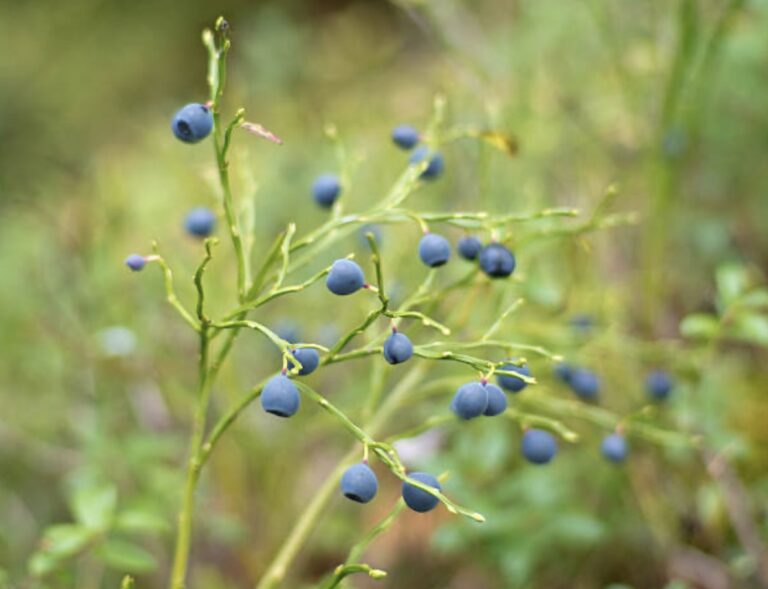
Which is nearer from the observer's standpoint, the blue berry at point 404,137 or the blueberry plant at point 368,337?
the blueberry plant at point 368,337

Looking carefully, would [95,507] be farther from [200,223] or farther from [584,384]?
[584,384]

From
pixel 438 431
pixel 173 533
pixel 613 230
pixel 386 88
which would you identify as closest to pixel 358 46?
pixel 386 88

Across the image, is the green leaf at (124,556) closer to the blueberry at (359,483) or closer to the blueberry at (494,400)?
the blueberry at (359,483)

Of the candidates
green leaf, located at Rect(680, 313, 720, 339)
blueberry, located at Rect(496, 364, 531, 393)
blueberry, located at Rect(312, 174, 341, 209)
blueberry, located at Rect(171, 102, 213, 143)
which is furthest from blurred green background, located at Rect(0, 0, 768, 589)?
blueberry, located at Rect(496, 364, 531, 393)

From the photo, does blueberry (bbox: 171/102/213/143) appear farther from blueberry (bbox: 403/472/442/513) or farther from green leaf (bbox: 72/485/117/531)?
green leaf (bbox: 72/485/117/531)

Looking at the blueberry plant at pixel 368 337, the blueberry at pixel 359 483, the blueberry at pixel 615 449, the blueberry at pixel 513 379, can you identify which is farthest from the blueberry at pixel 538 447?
the blueberry at pixel 359 483

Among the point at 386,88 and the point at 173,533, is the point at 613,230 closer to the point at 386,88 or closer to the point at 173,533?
the point at 173,533

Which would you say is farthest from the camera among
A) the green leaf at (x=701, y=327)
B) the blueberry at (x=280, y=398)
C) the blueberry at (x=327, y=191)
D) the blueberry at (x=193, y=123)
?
the green leaf at (x=701, y=327)
